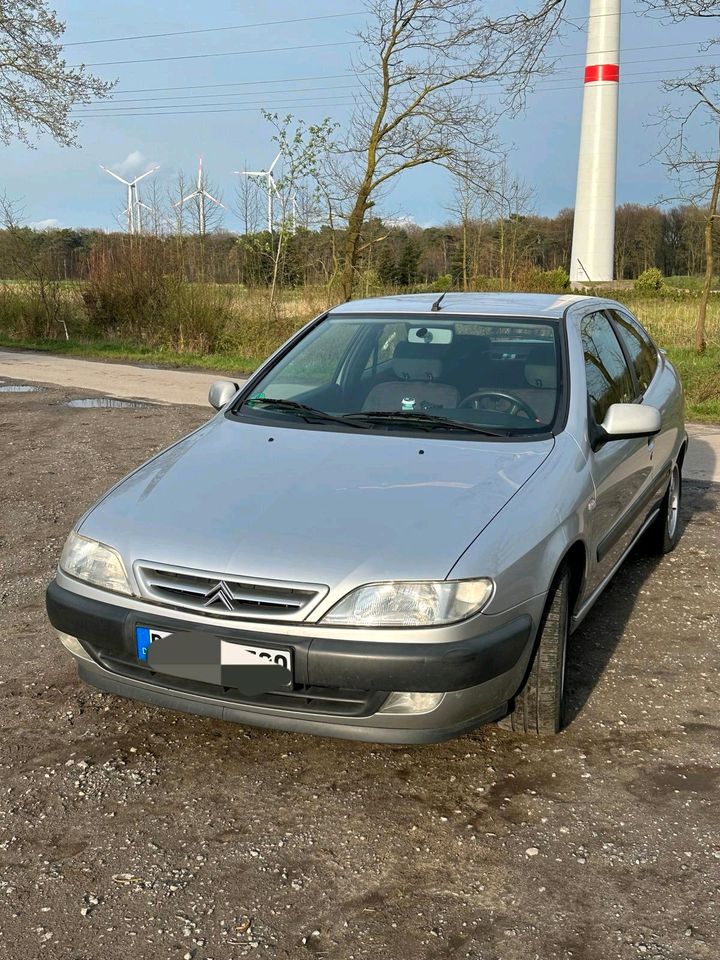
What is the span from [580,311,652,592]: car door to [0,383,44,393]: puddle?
10.2 meters

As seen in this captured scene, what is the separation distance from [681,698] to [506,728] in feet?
2.77

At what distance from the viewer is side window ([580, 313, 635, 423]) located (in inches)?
164

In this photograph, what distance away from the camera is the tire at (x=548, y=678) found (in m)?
3.15

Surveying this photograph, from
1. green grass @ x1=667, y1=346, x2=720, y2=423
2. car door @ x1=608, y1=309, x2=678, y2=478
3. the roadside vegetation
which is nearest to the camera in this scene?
car door @ x1=608, y1=309, x2=678, y2=478

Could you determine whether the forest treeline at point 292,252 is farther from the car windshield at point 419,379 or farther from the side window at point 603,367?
the car windshield at point 419,379

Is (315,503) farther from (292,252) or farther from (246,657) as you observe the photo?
(292,252)

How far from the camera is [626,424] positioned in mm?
3865

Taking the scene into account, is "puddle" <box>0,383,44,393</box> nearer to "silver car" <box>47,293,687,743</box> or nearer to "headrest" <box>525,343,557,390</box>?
"silver car" <box>47,293,687,743</box>

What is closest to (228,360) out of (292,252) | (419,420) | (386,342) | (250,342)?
(250,342)

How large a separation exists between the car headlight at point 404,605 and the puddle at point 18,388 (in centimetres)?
1138

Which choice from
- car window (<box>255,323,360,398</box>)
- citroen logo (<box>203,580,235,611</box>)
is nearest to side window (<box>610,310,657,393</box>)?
car window (<box>255,323,360,398</box>)

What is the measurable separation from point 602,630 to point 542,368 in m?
1.33

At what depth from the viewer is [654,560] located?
18.5 feet

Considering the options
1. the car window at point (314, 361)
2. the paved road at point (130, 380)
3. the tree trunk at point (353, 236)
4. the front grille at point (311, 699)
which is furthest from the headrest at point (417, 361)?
the tree trunk at point (353, 236)
